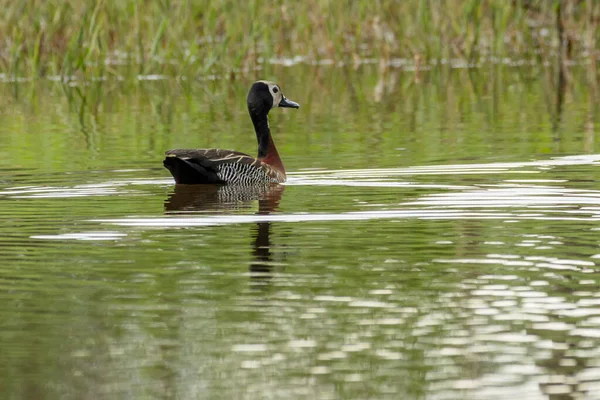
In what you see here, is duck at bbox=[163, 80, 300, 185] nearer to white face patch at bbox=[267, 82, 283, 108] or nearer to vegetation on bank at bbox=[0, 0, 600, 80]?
white face patch at bbox=[267, 82, 283, 108]

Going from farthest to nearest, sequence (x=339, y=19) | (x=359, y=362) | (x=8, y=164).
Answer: (x=339, y=19)
(x=8, y=164)
(x=359, y=362)

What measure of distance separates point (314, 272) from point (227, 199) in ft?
11.1

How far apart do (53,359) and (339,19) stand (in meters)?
18.9

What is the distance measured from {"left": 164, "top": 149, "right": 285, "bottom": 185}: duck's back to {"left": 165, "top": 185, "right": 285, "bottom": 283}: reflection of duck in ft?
0.24

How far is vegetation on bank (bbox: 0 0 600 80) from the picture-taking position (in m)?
21.7

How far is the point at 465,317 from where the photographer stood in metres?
6.17

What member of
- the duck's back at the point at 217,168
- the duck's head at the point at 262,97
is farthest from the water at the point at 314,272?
the duck's head at the point at 262,97

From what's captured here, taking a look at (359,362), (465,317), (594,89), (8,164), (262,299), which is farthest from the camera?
(594,89)

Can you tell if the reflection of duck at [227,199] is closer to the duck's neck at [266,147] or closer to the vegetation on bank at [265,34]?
the duck's neck at [266,147]

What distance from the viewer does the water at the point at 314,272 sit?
539cm

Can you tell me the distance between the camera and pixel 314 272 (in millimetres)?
7227

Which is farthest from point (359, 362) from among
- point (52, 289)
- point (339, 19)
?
point (339, 19)

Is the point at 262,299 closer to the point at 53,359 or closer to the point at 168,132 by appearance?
the point at 53,359

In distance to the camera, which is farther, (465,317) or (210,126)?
(210,126)
